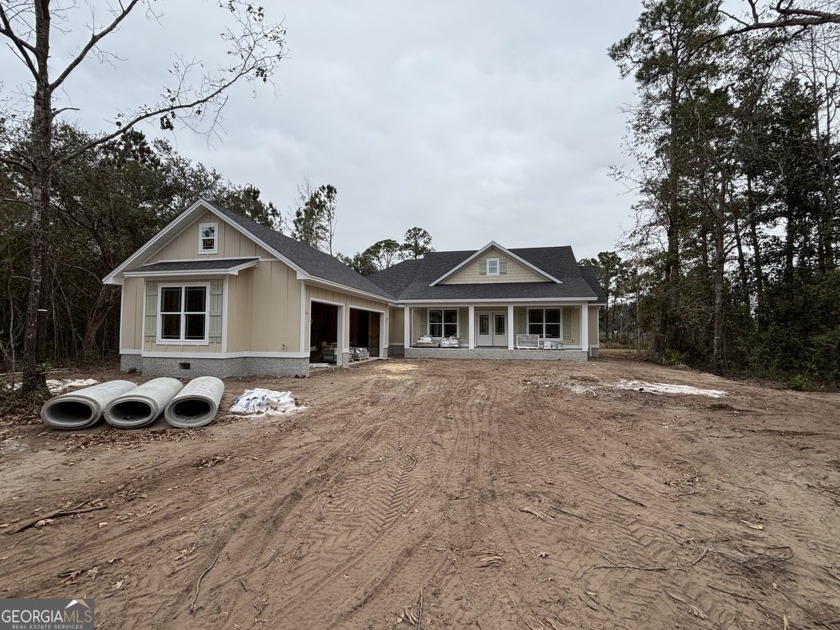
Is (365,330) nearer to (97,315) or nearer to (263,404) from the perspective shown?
(97,315)

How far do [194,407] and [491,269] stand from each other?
1638 centimetres

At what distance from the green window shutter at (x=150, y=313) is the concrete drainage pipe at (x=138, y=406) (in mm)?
6020

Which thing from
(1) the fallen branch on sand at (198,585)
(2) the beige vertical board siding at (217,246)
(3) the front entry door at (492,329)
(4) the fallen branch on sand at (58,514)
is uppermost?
(2) the beige vertical board siding at (217,246)

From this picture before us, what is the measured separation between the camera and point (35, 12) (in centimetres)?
734

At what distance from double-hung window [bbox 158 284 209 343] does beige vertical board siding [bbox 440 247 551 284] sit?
488 inches

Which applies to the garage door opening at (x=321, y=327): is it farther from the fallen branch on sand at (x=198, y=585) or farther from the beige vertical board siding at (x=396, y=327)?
the fallen branch on sand at (x=198, y=585)

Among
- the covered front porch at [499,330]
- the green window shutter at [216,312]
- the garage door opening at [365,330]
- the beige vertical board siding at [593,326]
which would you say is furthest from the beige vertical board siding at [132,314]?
the beige vertical board siding at [593,326]

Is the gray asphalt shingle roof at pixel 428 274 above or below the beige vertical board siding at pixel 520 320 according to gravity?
above

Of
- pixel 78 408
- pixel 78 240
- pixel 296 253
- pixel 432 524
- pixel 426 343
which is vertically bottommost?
pixel 432 524

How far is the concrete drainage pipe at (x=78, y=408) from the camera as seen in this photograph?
18.6 ft

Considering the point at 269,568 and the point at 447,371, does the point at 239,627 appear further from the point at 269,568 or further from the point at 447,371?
the point at 447,371

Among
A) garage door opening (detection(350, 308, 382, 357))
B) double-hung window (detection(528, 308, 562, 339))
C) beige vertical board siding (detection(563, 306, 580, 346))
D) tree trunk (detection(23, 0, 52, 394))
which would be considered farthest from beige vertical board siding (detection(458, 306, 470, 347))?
tree trunk (detection(23, 0, 52, 394))

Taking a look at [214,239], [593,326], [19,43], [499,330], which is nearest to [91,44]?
[19,43]

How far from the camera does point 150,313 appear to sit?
11.7 m
